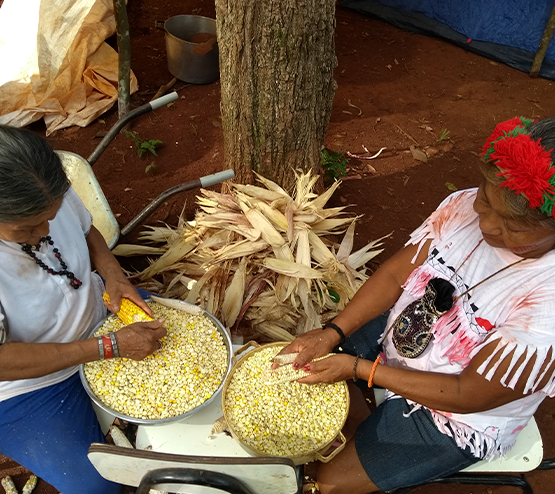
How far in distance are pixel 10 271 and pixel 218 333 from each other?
834mm

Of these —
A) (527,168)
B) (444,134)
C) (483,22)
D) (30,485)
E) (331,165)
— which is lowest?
(30,485)

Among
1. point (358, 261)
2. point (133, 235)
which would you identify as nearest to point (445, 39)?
point (358, 261)

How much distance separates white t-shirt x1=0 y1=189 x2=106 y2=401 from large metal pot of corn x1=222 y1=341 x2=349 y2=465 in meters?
0.70

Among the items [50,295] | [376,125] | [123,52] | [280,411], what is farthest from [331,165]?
[50,295]

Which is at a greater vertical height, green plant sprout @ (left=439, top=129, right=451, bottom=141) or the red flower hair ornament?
the red flower hair ornament

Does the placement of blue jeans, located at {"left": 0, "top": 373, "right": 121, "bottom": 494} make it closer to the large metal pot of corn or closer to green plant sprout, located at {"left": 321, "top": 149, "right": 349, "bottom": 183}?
the large metal pot of corn

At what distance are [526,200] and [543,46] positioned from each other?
5.15 m

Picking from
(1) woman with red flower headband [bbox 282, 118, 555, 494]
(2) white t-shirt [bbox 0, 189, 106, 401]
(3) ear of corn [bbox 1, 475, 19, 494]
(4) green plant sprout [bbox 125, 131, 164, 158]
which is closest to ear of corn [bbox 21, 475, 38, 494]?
(3) ear of corn [bbox 1, 475, 19, 494]

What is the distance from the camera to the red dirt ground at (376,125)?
3.84 metres

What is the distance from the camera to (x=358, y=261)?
3.20 m

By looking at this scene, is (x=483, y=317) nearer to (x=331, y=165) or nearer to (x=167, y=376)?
(x=167, y=376)

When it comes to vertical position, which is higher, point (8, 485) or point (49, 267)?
point (49, 267)

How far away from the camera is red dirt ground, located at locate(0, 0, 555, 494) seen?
384 cm

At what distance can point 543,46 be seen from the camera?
555 centimetres
